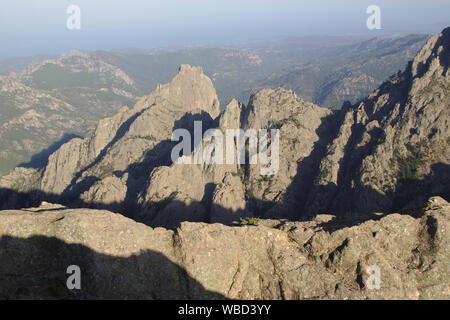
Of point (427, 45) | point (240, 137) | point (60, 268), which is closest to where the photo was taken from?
point (60, 268)

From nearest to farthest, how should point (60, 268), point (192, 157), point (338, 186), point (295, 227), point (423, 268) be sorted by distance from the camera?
point (60, 268) → point (423, 268) → point (295, 227) → point (338, 186) → point (192, 157)

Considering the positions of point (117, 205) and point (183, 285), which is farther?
point (117, 205)

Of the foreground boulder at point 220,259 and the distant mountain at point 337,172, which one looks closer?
the foreground boulder at point 220,259

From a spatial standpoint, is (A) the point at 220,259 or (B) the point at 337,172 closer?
(A) the point at 220,259

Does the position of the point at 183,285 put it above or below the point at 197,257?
below

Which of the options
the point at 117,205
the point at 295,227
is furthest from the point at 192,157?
the point at 295,227

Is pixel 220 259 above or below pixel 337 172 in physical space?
above

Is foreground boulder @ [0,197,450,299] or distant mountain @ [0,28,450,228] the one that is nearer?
foreground boulder @ [0,197,450,299]
